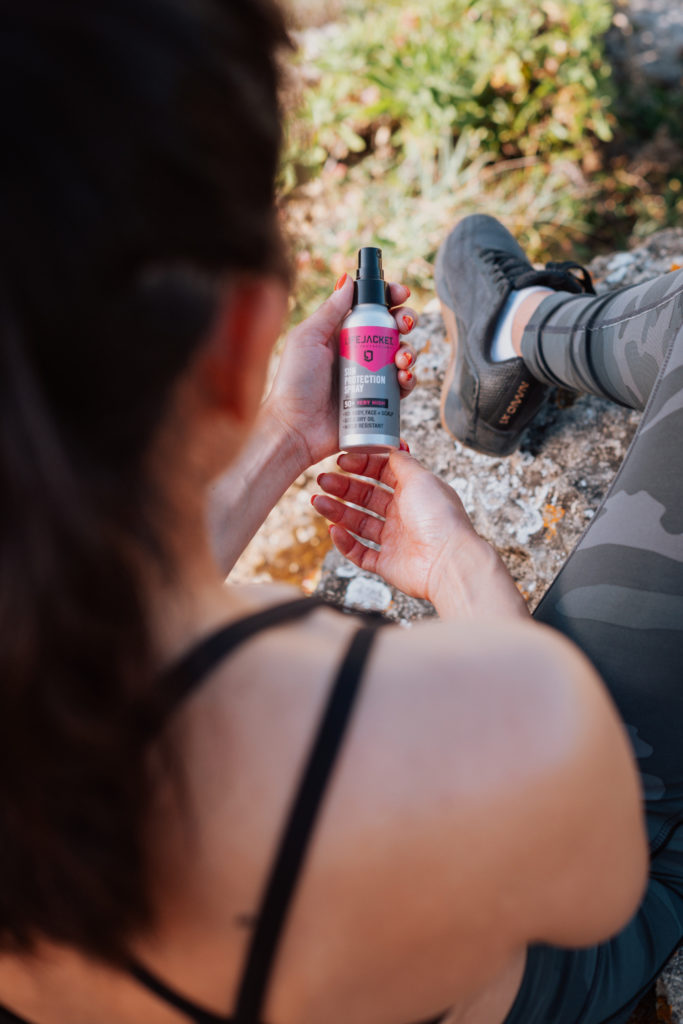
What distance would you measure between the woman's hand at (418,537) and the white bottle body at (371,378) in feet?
0.38

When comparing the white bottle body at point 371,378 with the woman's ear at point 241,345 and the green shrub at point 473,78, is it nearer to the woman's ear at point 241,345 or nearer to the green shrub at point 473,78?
the woman's ear at point 241,345

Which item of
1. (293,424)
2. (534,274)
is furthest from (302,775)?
(534,274)

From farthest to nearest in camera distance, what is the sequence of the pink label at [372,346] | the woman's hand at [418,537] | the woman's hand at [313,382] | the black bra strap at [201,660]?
the woman's hand at [313,382] < the pink label at [372,346] < the woman's hand at [418,537] < the black bra strap at [201,660]

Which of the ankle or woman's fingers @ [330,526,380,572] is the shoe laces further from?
woman's fingers @ [330,526,380,572]

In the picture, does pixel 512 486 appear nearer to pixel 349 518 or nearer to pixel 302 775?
pixel 349 518

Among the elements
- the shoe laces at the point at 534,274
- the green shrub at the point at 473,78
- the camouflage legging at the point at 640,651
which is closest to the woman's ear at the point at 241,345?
the camouflage legging at the point at 640,651

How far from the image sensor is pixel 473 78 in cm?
291

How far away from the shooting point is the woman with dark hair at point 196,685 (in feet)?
1.38

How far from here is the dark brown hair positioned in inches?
16.1

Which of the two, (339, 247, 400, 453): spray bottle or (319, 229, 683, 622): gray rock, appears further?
(319, 229, 683, 622): gray rock

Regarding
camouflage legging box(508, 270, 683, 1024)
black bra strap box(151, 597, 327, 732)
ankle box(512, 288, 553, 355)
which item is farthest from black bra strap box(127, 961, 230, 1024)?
ankle box(512, 288, 553, 355)

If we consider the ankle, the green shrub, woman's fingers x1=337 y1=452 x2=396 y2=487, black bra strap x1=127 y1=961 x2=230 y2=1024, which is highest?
the green shrub

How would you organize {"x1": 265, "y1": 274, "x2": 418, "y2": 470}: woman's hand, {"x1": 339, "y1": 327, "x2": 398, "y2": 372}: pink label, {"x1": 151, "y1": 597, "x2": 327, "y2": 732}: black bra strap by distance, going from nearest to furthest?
{"x1": 151, "y1": 597, "x2": 327, "y2": 732}: black bra strap
{"x1": 339, "y1": 327, "x2": 398, "y2": 372}: pink label
{"x1": 265, "y1": 274, "x2": 418, "y2": 470}: woman's hand

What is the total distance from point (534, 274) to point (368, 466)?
80 cm
